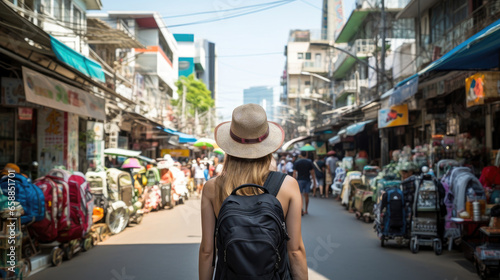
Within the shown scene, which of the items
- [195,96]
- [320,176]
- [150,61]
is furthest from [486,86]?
[195,96]

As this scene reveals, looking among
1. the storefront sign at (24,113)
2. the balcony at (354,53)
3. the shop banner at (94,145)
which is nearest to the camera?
the storefront sign at (24,113)

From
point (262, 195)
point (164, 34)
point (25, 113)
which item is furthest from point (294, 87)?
point (262, 195)

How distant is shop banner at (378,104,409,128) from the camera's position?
1482cm

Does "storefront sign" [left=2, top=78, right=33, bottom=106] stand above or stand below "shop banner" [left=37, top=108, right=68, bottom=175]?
above

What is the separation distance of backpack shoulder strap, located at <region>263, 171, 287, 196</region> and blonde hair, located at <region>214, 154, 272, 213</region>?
0.07 meters

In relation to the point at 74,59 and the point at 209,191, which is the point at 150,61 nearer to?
the point at 74,59

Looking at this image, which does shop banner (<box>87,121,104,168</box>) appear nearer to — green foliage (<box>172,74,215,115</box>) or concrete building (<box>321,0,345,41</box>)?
green foliage (<box>172,74,215,115</box>)

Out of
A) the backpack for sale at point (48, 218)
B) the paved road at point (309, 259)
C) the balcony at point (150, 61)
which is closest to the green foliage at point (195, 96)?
the balcony at point (150, 61)

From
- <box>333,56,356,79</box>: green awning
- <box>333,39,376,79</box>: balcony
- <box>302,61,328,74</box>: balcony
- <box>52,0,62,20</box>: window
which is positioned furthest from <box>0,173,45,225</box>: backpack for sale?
<box>302,61,328,74</box>: balcony

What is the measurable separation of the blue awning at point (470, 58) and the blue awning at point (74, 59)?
6419 mm

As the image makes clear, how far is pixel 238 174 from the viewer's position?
2916 millimetres

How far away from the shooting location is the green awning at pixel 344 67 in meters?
40.2

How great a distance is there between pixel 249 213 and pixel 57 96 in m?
7.72

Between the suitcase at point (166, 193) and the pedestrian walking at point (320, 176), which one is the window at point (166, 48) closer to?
the pedestrian walking at point (320, 176)
